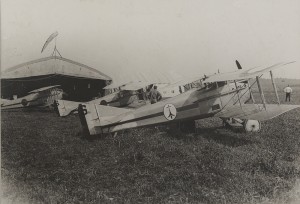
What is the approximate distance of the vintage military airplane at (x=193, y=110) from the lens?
7.05 meters

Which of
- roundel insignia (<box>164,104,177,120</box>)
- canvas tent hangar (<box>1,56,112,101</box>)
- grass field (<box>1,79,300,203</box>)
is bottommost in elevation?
grass field (<box>1,79,300,203</box>)

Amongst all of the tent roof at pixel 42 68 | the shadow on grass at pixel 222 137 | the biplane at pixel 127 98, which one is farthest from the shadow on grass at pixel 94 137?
the tent roof at pixel 42 68

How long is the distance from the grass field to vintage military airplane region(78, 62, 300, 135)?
1.20 feet

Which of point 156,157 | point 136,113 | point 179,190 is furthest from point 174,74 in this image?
point 179,190

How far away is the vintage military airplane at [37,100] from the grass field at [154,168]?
8123 millimetres

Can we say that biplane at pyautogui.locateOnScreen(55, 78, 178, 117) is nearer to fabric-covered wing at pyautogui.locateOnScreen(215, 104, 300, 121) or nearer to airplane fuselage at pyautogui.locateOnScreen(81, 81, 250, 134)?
airplane fuselage at pyautogui.locateOnScreen(81, 81, 250, 134)

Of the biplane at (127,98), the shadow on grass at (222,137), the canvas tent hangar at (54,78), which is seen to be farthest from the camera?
the canvas tent hangar at (54,78)

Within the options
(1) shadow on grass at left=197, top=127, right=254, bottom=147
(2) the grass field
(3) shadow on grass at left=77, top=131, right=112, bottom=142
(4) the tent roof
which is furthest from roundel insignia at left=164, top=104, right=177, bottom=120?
(4) the tent roof

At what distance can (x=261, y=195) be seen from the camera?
4098mm

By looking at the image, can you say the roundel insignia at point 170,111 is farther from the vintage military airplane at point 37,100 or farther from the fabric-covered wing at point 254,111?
the vintage military airplane at point 37,100

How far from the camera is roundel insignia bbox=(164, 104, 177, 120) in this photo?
741cm

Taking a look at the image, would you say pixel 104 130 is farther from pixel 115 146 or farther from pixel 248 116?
pixel 248 116

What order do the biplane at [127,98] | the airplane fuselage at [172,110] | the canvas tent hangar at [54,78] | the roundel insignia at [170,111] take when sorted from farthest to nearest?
the canvas tent hangar at [54,78] < the biplane at [127,98] < the roundel insignia at [170,111] < the airplane fuselage at [172,110]

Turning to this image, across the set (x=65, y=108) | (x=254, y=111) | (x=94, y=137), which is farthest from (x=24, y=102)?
(x=254, y=111)
